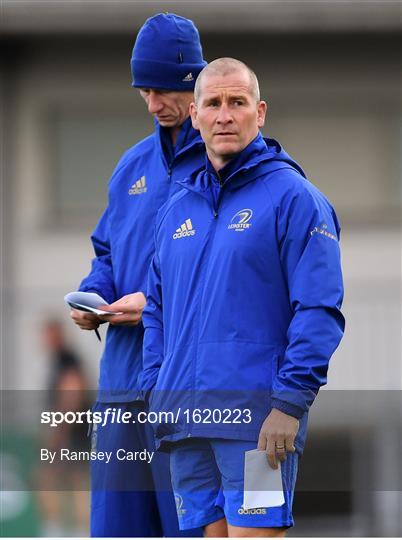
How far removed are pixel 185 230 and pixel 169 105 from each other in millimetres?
781

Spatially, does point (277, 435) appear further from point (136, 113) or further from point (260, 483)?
point (136, 113)

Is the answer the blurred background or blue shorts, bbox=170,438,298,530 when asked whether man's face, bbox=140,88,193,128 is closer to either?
blue shorts, bbox=170,438,298,530

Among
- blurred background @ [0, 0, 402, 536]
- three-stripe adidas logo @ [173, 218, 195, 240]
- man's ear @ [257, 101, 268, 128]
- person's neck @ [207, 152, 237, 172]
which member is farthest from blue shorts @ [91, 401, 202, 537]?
blurred background @ [0, 0, 402, 536]

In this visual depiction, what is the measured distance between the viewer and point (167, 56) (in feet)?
18.0

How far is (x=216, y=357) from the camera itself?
4.71 m

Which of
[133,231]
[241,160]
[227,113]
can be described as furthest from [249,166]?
[133,231]

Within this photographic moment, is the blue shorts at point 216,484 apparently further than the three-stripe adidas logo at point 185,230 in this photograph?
No

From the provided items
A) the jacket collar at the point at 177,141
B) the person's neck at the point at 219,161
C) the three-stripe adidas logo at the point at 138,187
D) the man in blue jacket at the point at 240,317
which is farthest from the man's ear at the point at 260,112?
the three-stripe adidas logo at the point at 138,187

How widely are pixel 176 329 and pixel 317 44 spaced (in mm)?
12437

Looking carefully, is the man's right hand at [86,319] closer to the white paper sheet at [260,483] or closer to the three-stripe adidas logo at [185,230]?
the three-stripe adidas logo at [185,230]

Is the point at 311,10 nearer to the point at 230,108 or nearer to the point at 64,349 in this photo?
the point at 64,349

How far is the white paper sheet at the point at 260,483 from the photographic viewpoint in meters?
4.64

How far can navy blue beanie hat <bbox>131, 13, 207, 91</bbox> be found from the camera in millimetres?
5469

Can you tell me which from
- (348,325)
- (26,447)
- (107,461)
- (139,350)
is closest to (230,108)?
(139,350)
